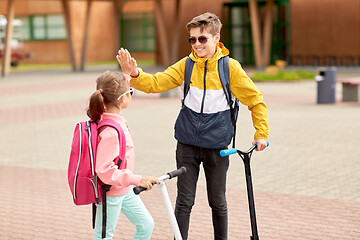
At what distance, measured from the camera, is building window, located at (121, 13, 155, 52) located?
4697 cm

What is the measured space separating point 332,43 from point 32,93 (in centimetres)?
1739

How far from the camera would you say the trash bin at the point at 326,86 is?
1395 cm

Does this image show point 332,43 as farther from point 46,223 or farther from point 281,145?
point 46,223

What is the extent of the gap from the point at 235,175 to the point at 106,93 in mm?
3926

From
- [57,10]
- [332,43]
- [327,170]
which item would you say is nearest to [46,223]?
[327,170]

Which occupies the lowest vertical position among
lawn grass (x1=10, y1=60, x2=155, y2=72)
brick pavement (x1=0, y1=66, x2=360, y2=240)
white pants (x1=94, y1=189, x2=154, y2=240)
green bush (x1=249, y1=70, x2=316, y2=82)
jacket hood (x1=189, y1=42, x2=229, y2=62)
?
lawn grass (x1=10, y1=60, x2=155, y2=72)

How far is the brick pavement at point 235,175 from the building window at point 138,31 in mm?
33958

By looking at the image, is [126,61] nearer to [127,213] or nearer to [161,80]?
[161,80]

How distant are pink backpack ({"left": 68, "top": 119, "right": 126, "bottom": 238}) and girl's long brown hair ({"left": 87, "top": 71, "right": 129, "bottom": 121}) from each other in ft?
0.21

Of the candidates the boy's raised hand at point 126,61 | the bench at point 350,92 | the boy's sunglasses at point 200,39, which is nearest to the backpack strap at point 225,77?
the boy's sunglasses at point 200,39

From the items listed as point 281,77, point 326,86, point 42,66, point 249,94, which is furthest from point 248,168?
point 42,66

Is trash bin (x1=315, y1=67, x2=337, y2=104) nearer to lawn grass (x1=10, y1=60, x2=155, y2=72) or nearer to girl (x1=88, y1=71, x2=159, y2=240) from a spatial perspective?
girl (x1=88, y1=71, x2=159, y2=240)

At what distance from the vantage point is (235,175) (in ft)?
22.6

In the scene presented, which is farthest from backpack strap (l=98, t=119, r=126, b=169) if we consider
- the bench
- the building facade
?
the building facade
